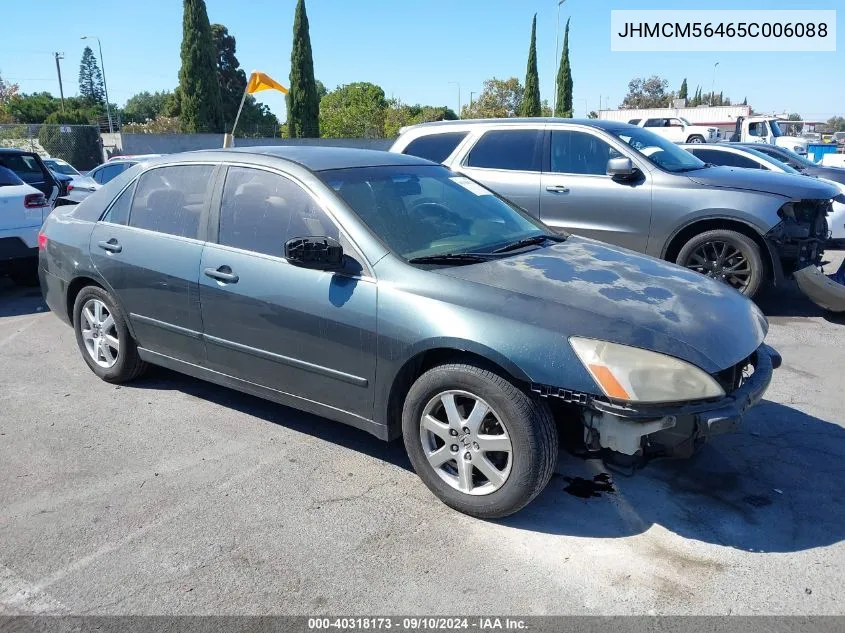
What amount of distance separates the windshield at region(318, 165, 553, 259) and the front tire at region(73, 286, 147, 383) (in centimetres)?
195

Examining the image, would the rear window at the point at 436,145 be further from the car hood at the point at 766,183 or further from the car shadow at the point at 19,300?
the car shadow at the point at 19,300

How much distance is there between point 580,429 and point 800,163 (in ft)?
37.3

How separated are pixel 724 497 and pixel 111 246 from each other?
4.01 metres

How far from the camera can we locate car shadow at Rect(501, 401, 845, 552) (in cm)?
311

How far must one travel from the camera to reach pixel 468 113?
193 ft

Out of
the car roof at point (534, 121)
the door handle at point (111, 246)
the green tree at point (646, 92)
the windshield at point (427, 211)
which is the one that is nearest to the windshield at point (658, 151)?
the car roof at point (534, 121)

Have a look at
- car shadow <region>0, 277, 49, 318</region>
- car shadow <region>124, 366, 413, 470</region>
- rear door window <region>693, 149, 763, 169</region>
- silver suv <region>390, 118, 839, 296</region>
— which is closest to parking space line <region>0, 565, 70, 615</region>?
car shadow <region>124, 366, 413, 470</region>

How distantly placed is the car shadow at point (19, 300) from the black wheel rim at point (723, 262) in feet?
22.4

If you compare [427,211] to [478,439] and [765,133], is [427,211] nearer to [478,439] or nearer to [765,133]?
[478,439]

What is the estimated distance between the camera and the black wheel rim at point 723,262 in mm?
6594

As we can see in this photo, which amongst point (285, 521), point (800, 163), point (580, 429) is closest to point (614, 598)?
point (580, 429)

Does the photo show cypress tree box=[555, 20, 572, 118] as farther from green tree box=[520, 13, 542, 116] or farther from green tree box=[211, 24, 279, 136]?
green tree box=[211, 24, 279, 136]

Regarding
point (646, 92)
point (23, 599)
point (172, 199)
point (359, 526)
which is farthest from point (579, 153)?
point (646, 92)

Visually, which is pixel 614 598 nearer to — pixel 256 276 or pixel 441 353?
pixel 441 353
